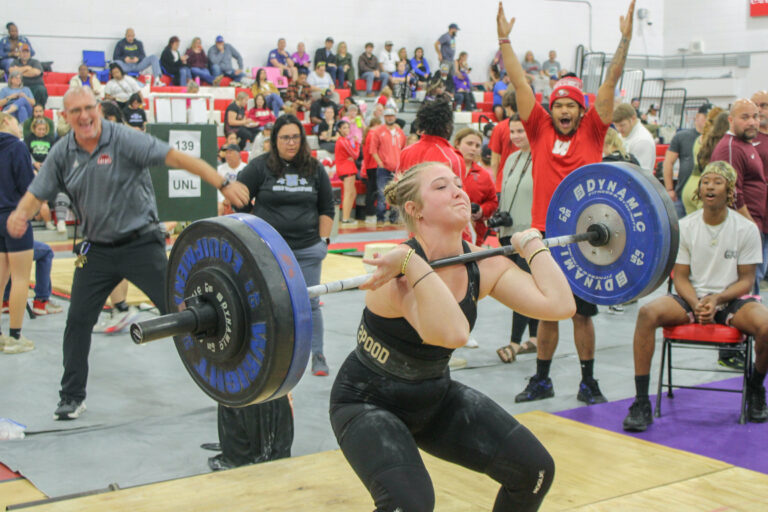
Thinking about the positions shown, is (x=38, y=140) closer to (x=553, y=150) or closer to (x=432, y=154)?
(x=432, y=154)

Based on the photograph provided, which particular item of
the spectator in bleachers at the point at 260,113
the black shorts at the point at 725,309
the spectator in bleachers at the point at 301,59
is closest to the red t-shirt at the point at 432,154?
the black shorts at the point at 725,309

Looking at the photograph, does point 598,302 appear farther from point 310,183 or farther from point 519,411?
point 310,183

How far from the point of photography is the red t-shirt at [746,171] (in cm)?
560

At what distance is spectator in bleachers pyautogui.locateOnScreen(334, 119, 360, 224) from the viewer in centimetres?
1220

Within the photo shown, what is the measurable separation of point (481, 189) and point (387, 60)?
45.7 feet

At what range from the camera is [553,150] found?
432 cm

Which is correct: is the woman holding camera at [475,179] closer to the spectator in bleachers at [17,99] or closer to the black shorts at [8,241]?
the black shorts at [8,241]

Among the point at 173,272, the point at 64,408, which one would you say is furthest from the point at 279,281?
the point at 64,408

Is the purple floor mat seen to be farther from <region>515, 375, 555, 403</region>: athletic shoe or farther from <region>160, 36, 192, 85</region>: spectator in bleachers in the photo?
<region>160, 36, 192, 85</region>: spectator in bleachers

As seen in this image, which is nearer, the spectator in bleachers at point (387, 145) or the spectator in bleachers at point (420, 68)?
the spectator in bleachers at point (387, 145)

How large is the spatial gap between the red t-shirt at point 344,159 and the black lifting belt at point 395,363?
9.86 metres

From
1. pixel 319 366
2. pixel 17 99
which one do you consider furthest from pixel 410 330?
pixel 17 99

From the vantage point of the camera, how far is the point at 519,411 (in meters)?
4.40

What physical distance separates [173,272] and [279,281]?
53 centimetres
